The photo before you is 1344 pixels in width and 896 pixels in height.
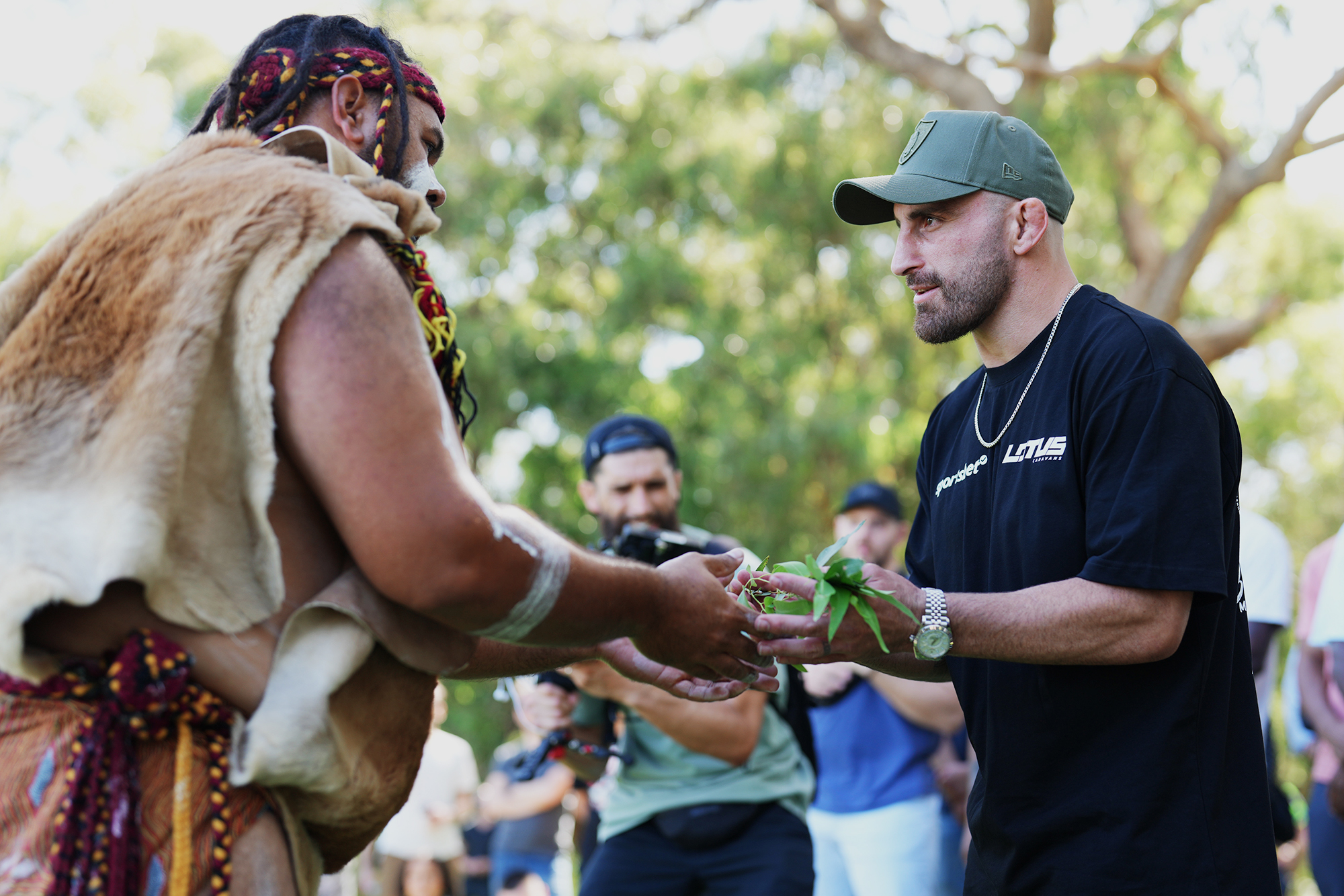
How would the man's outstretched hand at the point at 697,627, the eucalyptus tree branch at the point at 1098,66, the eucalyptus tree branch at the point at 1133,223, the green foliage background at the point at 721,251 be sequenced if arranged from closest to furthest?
the man's outstretched hand at the point at 697,627 < the eucalyptus tree branch at the point at 1098,66 < the green foliage background at the point at 721,251 < the eucalyptus tree branch at the point at 1133,223

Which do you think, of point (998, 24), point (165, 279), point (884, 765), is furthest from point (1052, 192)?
point (998, 24)

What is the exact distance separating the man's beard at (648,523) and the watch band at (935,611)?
9.75 ft

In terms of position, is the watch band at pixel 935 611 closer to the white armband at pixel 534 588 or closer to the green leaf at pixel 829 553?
the green leaf at pixel 829 553

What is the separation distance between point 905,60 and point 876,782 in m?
10.7

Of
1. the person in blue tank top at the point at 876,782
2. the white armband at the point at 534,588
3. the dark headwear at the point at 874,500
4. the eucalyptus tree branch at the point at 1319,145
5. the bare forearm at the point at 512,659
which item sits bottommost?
the person in blue tank top at the point at 876,782

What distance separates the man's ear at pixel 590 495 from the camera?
19.4ft

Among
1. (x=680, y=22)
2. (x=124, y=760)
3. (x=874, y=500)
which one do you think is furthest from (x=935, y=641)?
(x=680, y=22)

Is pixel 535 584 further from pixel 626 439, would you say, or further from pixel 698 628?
pixel 626 439

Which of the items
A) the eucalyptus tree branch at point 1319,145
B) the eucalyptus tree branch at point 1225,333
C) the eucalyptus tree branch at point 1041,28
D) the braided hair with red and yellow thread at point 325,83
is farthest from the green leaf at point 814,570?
the eucalyptus tree branch at point 1225,333

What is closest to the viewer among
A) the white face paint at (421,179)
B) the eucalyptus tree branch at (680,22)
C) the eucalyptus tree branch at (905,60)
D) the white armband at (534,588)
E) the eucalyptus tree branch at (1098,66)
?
the white armband at (534,588)

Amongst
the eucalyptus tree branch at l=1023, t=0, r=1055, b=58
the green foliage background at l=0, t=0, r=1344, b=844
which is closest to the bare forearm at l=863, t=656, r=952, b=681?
the green foliage background at l=0, t=0, r=1344, b=844

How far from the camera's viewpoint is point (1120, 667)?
8.95ft

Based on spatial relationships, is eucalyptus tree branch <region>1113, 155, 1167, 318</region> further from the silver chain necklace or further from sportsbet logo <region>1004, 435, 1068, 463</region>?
sportsbet logo <region>1004, 435, 1068, 463</region>

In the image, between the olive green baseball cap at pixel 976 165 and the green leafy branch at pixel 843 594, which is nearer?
the green leafy branch at pixel 843 594
